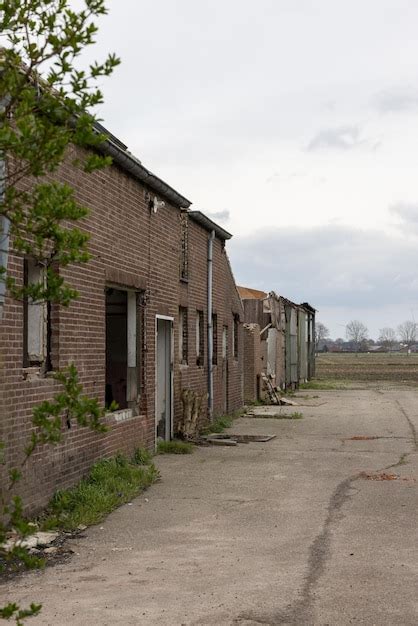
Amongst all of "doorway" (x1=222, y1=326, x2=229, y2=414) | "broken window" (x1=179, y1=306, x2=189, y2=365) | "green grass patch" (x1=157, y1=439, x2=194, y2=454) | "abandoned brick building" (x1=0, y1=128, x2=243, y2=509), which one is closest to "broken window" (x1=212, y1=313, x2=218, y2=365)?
"abandoned brick building" (x1=0, y1=128, x2=243, y2=509)

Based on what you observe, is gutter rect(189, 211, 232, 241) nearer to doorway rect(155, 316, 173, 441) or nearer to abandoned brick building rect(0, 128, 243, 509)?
abandoned brick building rect(0, 128, 243, 509)

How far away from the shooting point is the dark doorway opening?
15.4 meters

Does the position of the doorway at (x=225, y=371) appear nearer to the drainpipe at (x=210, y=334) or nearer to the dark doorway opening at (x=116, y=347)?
the drainpipe at (x=210, y=334)

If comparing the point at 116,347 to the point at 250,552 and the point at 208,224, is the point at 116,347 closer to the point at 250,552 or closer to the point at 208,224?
the point at 208,224

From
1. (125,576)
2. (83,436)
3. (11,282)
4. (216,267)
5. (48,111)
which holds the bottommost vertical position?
(125,576)

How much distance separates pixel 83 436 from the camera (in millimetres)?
10195

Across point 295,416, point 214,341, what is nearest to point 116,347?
point 214,341

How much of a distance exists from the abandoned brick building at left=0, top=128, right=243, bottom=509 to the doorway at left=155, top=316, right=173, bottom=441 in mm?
19

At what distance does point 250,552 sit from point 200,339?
11736 mm

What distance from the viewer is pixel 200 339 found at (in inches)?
747

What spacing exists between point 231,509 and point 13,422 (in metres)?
2.79

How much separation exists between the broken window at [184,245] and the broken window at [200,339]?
181 cm

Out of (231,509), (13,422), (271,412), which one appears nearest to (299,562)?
(231,509)

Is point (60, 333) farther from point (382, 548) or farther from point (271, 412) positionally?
point (271, 412)
